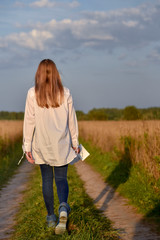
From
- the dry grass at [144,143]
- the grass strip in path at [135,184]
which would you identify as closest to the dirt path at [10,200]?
the grass strip in path at [135,184]

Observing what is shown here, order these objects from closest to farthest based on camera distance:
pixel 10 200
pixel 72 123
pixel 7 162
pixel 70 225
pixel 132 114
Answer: pixel 72 123, pixel 70 225, pixel 10 200, pixel 7 162, pixel 132 114

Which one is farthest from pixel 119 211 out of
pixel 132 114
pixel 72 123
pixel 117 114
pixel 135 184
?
pixel 117 114

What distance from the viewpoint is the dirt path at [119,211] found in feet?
15.7

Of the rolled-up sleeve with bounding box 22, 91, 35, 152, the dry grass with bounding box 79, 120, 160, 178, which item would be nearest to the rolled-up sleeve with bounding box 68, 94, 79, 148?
the rolled-up sleeve with bounding box 22, 91, 35, 152

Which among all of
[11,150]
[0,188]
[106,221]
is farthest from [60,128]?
[11,150]

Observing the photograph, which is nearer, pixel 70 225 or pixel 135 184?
pixel 70 225

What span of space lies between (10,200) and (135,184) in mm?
2570

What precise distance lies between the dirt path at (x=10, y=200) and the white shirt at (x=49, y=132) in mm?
1345

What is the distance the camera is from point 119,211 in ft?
20.1

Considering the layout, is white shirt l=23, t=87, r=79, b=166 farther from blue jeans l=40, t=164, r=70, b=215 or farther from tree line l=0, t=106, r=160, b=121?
tree line l=0, t=106, r=160, b=121

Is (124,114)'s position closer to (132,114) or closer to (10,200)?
(132,114)

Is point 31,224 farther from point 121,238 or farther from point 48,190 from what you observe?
point 121,238

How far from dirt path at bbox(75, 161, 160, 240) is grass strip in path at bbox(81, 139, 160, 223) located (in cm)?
16

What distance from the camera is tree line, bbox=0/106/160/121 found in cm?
891
